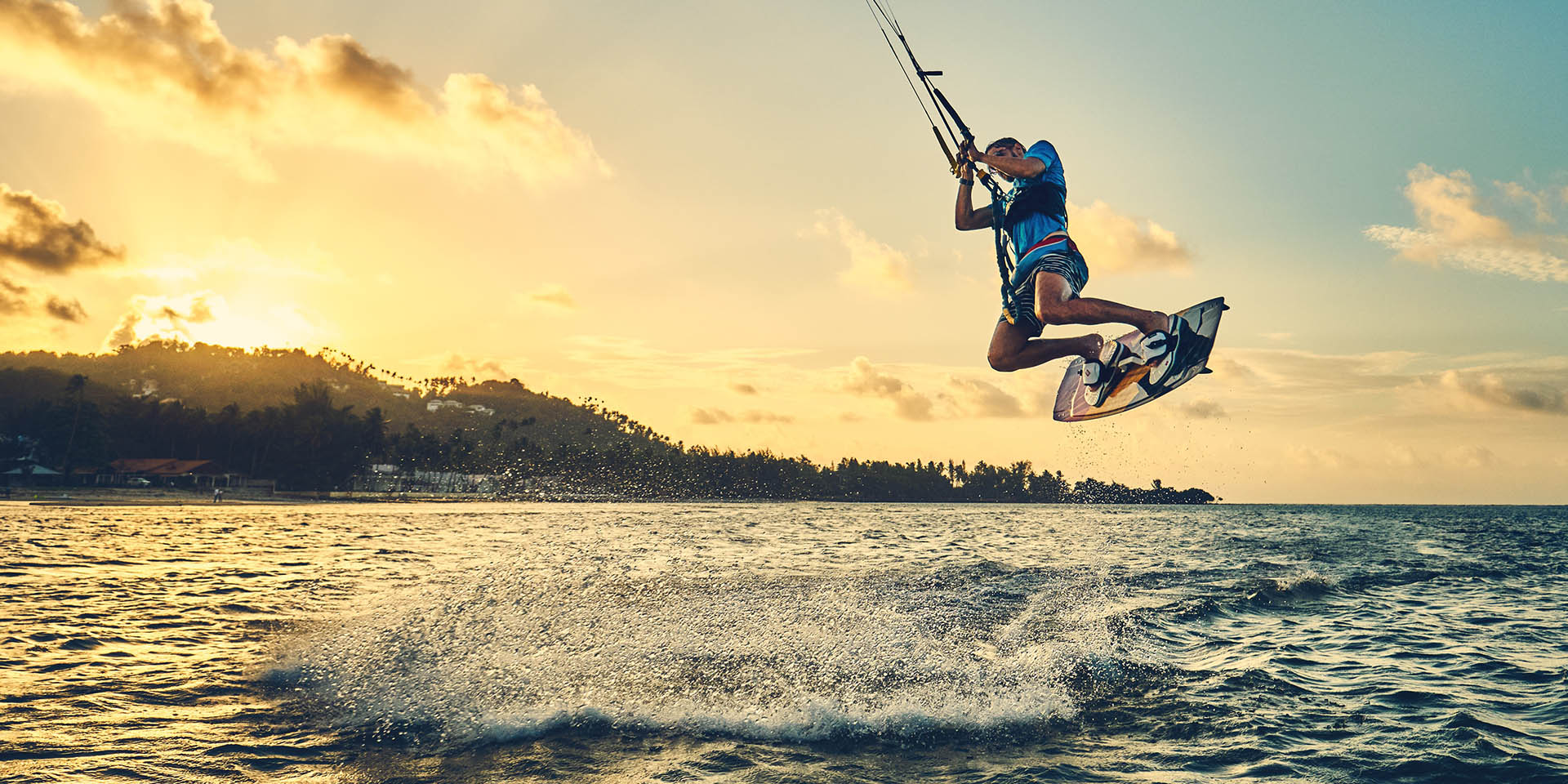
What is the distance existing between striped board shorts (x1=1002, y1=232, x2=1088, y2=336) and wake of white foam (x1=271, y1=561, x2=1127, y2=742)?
4.87 m

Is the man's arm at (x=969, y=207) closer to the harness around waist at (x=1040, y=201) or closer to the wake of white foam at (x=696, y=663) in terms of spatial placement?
the harness around waist at (x=1040, y=201)

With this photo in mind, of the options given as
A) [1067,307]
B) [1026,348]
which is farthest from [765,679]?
[1067,307]

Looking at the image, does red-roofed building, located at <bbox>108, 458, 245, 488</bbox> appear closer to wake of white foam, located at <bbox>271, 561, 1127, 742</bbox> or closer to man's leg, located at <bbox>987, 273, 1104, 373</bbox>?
wake of white foam, located at <bbox>271, 561, 1127, 742</bbox>

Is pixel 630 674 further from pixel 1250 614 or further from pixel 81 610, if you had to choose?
pixel 1250 614

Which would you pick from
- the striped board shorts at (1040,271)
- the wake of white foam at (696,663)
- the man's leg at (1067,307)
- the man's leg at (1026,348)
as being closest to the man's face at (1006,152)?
the striped board shorts at (1040,271)

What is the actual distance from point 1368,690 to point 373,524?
63182 millimetres

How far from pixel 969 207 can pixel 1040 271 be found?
160cm

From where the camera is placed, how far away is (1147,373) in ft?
31.5

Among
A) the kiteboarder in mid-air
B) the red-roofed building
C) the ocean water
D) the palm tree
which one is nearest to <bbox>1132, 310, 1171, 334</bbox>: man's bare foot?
the kiteboarder in mid-air

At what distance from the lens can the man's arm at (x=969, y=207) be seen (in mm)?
10055

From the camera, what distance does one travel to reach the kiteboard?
921cm

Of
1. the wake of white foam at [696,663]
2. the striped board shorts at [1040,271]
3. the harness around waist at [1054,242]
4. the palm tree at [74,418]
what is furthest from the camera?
the palm tree at [74,418]

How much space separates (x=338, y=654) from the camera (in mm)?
13188

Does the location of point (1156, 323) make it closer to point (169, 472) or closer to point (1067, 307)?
point (1067, 307)
